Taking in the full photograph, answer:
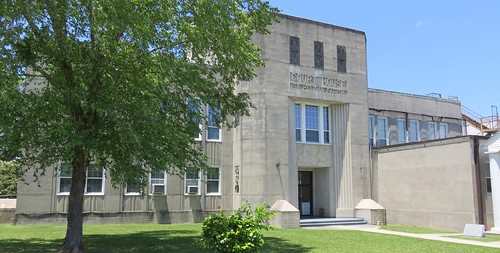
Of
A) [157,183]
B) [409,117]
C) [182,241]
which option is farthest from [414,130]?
[182,241]

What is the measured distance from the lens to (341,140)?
2581 cm

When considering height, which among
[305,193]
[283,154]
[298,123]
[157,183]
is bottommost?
[305,193]

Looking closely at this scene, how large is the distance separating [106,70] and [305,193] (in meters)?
17.8

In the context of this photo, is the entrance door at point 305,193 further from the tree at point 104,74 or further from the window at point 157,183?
the tree at point 104,74

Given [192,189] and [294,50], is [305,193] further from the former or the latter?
[294,50]

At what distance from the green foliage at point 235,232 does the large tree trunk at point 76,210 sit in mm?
5228

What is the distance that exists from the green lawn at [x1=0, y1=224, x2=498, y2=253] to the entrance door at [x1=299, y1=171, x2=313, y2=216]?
6.69 m

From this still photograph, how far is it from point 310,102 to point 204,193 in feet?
26.5

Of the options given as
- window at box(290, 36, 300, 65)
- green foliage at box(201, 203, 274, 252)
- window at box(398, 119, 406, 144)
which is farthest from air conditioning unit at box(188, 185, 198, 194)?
window at box(398, 119, 406, 144)

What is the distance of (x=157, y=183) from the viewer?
78.0 feet

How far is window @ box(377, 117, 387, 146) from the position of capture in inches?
1174

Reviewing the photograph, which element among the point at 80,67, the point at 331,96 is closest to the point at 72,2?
the point at 80,67

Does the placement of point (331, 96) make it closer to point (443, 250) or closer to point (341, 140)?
point (341, 140)

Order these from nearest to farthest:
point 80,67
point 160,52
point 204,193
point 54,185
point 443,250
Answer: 1. point 80,67
2. point 160,52
3. point 443,250
4. point 54,185
5. point 204,193
